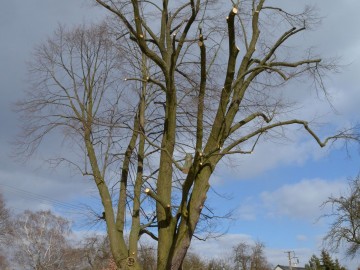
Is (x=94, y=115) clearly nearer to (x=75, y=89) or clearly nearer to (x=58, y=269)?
(x=75, y=89)

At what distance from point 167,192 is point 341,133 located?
3.82 meters

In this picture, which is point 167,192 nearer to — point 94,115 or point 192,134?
point 192,134

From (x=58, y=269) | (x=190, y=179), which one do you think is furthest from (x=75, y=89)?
(x=58, y=269)

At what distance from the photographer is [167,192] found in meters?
10.8

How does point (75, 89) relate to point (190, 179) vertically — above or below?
above

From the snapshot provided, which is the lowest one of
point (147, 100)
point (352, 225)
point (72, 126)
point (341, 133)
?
point (341, 133)

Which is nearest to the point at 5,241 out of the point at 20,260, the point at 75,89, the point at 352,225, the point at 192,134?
the point at 20,260

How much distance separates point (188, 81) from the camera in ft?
40.2

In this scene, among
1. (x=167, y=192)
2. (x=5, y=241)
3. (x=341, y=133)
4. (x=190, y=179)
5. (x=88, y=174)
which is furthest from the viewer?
(x=5, y=241)

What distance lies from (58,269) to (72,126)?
39.5 m

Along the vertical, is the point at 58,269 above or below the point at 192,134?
above

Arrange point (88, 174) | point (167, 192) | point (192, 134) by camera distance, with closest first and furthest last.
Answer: point (167, 192), point (192, 134), point (88, 174)

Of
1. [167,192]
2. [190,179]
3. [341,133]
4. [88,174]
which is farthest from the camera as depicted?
[88,174]

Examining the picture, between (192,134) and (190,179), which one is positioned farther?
(192,134)
